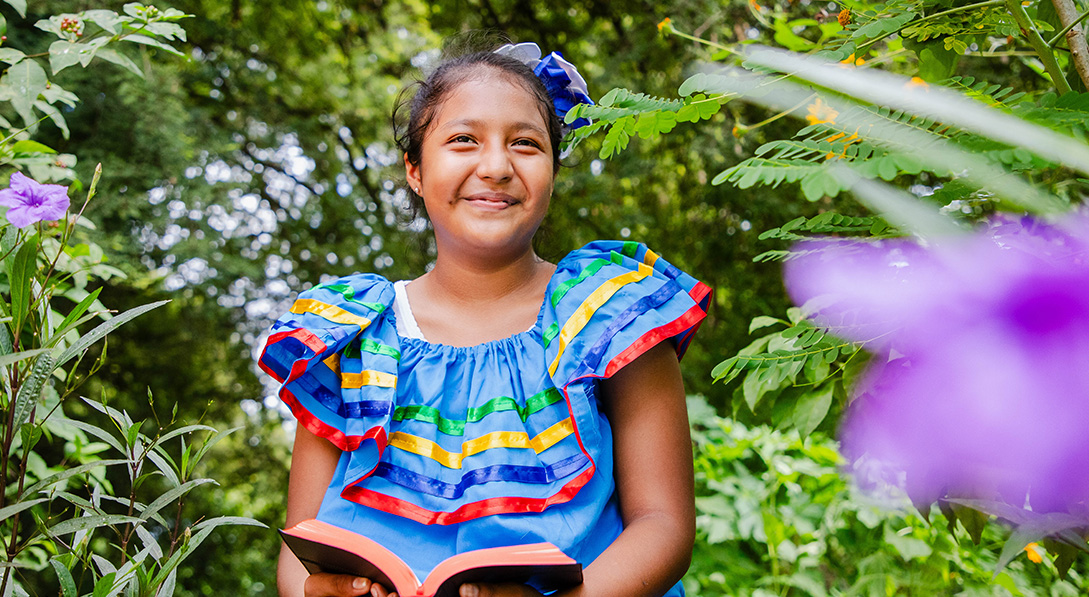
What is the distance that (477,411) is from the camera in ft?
3.57

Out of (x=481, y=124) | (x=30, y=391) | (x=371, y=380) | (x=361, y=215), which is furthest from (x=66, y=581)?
(x=361, y=215)

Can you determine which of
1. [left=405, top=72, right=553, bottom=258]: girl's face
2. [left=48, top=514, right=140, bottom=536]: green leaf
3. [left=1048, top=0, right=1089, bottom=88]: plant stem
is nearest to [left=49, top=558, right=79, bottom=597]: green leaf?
[left=48, top=514, right=140, bottom=536]: green leaf

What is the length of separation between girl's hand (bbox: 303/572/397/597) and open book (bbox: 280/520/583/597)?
11mm

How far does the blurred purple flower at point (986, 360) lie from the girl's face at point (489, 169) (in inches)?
19.3

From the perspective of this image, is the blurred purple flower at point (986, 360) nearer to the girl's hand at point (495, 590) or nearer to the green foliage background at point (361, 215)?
the girl's hand at point (495, 590)

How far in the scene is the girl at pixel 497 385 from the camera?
1015mm

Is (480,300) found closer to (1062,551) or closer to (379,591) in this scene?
(379,591)

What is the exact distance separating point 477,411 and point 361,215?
9.65 ft

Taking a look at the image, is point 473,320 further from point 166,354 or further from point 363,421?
point 166,354

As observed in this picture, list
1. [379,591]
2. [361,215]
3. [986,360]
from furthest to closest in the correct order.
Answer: [361,215]
[379,591]
[986,360]

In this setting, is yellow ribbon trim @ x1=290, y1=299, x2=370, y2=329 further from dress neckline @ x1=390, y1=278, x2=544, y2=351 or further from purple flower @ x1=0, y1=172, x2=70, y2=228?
purple flower @ x1=0, y1=172, x2=70, y2=228

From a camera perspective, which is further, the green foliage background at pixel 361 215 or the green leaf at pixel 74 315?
the green foliage background at pixel 361 215

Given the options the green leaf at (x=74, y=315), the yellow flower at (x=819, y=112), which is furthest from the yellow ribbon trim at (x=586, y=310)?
the green leaf at (x=74, y=315)

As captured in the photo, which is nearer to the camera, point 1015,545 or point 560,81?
point 1015,545
